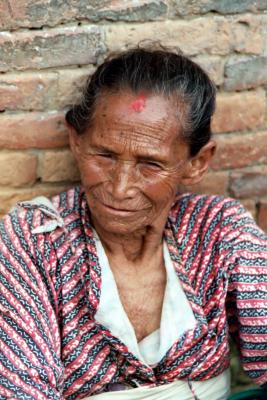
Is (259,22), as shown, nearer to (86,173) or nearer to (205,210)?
(205,210)

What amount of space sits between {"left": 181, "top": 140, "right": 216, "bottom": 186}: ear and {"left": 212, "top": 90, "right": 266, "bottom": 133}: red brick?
0.31 metres

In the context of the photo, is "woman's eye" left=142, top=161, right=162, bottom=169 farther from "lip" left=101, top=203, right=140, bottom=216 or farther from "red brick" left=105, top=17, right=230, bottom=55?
"red brick" left=105, top=17, right=230, bottom=55

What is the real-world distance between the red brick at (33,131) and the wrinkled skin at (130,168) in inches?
5.8

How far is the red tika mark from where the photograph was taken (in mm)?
2396

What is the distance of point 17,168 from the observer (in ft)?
9.00

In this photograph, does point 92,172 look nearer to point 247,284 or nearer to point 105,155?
point 105,155

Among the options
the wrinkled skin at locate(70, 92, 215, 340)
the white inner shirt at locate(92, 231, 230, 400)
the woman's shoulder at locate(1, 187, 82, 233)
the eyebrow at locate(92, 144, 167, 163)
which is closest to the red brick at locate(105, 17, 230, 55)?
the wrinkled skin at locate(70, 92, 215, 340)

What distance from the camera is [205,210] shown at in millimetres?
2791

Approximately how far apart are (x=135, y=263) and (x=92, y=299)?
0.26 metres

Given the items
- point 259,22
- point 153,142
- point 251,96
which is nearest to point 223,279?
point 153,142

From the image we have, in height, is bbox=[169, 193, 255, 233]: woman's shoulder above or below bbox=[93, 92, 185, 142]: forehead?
below

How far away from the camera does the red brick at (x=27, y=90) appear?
2619 millimetres

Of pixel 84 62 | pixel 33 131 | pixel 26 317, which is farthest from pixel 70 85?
pixel 26 317

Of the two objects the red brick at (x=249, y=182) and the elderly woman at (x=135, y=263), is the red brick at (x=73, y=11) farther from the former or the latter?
the red brick at (x=249, y=182)
